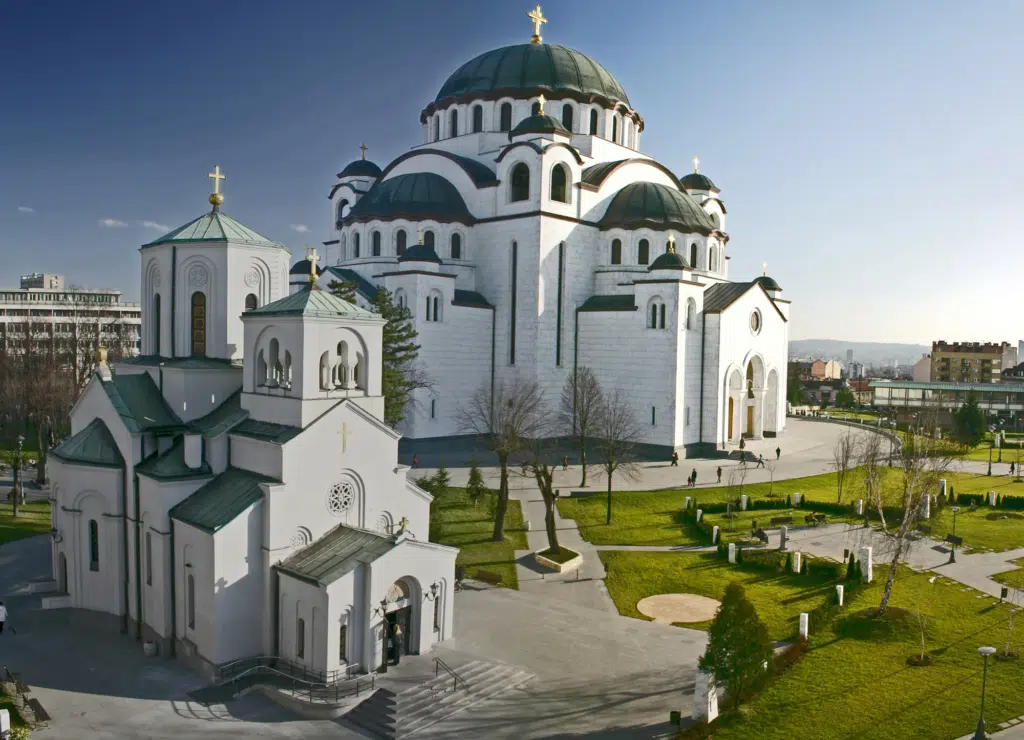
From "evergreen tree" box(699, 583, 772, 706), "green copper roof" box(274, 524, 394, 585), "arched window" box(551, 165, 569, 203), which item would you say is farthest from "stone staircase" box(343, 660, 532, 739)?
"arched window" box(551, 165, 569, 203)

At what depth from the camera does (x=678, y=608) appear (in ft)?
62.0

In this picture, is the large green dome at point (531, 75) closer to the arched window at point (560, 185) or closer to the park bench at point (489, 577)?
the arched window at point (560, 185)

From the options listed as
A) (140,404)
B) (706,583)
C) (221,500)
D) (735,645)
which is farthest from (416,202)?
(735,645)

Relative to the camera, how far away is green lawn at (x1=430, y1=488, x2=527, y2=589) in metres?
21.7

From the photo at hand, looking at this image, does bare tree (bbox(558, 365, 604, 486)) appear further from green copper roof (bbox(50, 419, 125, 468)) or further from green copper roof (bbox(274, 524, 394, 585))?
green copper roof (bbox(50, 419, 125, 468))

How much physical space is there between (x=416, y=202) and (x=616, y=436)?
58.7 ft

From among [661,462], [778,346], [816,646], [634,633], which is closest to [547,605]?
[634,633]

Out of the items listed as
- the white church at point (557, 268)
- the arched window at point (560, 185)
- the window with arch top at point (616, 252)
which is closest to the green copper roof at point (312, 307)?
the white church at point (557, 268)

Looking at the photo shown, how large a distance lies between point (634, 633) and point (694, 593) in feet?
10.8

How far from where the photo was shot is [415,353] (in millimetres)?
35500

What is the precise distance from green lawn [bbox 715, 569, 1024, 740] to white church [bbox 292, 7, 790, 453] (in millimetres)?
18837

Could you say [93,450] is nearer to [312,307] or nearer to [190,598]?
[190,598]

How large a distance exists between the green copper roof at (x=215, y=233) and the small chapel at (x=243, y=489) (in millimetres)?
57

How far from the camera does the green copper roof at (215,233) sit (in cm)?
1931
